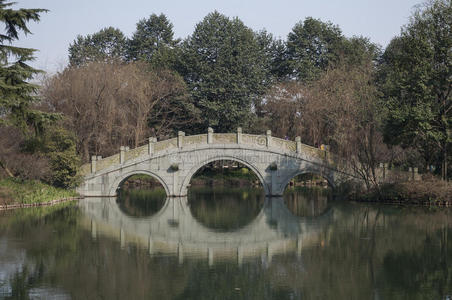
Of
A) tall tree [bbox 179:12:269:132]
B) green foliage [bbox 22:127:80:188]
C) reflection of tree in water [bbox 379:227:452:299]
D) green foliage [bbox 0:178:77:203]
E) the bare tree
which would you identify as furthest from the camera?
tall tree [bbox 179:12:269:132]

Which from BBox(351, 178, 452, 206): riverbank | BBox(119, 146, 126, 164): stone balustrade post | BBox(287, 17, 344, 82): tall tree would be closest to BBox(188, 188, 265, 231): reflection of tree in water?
BBox(119, 146, 126, 164): stone balustrade post

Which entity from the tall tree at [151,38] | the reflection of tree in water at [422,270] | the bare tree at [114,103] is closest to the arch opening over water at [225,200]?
the bare tree at [114,103]

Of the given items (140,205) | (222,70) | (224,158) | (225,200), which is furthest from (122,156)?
(222,70)

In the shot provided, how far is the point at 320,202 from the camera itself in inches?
1115

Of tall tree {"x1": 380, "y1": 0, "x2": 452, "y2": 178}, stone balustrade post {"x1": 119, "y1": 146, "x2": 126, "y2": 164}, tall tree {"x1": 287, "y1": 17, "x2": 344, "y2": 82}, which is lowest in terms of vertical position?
stone balustrade post {"x1": 119, "y1": 146, "x2": 126, "y2": 164}

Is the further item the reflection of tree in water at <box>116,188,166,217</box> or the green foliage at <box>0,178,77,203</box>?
the green foliage at <box>0,178,77,203</box>

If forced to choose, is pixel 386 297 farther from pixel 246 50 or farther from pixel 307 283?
pixel 246 50

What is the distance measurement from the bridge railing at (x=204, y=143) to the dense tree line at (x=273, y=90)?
183cm

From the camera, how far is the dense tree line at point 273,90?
2508cm

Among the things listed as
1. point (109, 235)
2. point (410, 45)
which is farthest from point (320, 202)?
point (109, 235)

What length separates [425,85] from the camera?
24.7 meters

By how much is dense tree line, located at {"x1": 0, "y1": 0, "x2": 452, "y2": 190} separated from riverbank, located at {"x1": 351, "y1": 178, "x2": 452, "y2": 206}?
1.24m

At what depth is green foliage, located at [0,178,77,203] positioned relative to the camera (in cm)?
2434

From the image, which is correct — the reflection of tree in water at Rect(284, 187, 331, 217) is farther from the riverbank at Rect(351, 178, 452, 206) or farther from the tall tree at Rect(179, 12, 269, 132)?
the tall tree at Rect(179, 12, 269, 132)
